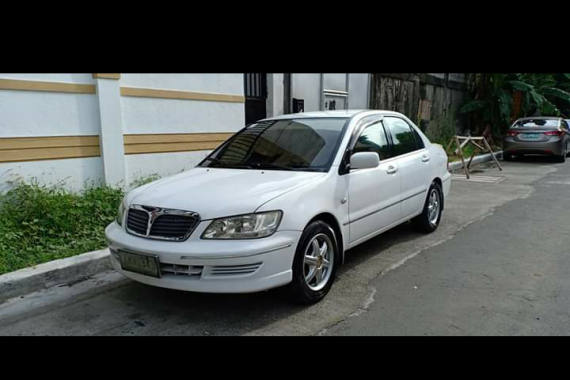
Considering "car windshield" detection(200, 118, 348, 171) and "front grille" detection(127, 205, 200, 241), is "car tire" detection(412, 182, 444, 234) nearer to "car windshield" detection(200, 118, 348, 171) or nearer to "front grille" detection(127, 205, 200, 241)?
"car windshield" detection(200, 118, 348, 171)

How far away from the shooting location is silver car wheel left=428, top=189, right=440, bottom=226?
18.5 feet

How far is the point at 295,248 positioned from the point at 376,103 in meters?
10.4

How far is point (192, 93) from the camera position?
7305 millimetres

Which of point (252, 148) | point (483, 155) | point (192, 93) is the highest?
point (192, 93)

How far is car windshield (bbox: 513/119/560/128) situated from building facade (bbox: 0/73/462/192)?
32.8 feet

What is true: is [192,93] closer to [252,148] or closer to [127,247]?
[252,148]

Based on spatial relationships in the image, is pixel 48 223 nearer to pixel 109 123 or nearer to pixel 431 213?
pixel 109 123

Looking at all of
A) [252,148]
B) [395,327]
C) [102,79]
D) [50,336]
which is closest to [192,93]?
[102,79]

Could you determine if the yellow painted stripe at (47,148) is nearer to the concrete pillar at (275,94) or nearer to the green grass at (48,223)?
the green grass at (48,223)

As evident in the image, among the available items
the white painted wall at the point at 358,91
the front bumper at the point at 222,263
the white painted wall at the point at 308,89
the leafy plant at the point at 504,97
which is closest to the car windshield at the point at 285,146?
the front bumper at the point at 222,263

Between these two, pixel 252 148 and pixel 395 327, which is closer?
pixel 395 327
